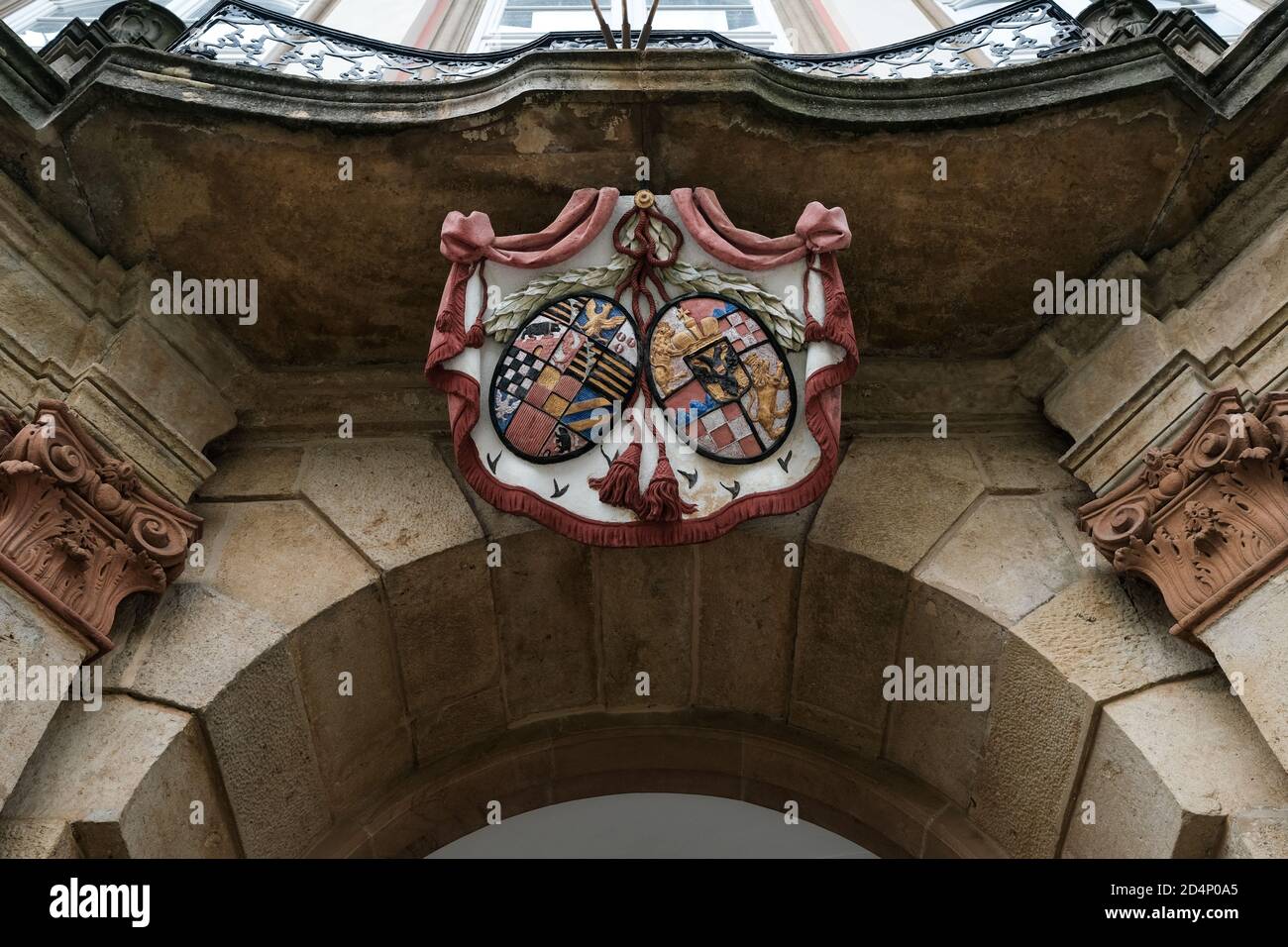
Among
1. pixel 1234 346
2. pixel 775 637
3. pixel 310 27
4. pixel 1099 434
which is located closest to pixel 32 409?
pixel 310 27

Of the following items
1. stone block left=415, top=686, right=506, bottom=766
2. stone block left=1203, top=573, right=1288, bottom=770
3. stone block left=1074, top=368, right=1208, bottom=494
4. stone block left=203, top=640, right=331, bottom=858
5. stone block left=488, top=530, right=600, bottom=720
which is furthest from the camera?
stone block left=415, top=686, right=506, bottom=766

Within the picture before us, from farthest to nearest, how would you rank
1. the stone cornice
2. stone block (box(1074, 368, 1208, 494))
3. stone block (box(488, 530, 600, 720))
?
stone block (box(488, 530, 600, 720)) < the stone cornice < stone block (box(1074, 368, 1208, 494))

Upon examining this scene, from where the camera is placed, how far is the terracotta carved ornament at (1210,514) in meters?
3.58

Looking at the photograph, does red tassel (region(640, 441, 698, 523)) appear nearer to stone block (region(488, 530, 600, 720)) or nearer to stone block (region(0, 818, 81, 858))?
stone block (region(488, 530, 600, 720))

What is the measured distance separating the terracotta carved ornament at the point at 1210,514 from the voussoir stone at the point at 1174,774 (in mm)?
214

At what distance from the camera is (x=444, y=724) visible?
4.64 m

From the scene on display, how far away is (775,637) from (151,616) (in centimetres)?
203

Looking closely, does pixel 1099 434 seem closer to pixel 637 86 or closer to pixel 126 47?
pixel 637 86

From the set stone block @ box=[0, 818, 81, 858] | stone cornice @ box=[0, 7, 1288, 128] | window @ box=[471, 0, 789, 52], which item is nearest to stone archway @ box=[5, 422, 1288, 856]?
stone block @ box=[0, 818, 81, 858]

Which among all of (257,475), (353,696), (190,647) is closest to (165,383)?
(257,475)

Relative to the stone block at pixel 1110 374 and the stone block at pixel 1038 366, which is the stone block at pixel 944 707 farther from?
the stone block at pixel 1038 366

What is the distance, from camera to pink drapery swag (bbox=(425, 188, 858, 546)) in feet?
12.5

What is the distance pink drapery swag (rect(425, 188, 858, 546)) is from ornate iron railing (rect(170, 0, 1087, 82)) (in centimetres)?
106
